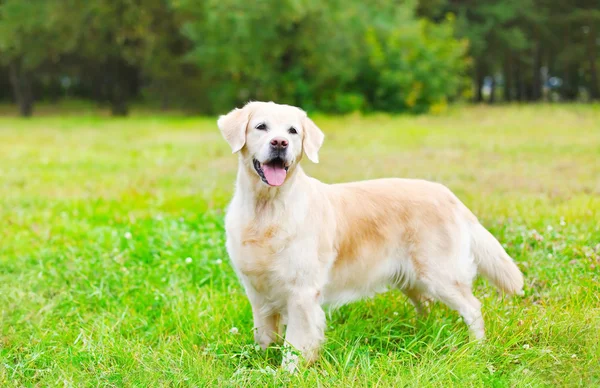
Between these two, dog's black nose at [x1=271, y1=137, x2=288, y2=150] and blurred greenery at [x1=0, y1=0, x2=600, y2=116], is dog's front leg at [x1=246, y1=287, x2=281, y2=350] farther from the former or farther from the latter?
blurred greenery at [x1=0, y1=0, x2=600, y2=116]

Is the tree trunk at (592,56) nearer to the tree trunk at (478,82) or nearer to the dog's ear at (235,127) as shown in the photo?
the tree trunk at (478,82)

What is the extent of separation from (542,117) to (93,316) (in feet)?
54.9

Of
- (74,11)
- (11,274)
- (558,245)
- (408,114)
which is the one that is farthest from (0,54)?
(558,245)

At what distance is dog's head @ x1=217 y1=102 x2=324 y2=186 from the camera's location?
3117 millimetres

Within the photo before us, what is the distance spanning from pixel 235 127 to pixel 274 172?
1.05ft

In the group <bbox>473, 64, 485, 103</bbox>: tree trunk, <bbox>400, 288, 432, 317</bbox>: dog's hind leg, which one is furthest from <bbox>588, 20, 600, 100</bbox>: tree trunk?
<bbox>400, 288, 432, 317</bbox>: dog's hind leg

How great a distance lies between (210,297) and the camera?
420 centimetres

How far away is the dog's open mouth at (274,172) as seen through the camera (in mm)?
3146

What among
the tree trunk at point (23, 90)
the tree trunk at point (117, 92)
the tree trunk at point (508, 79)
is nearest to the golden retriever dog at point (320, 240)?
the tree trunk at point (117, 92)

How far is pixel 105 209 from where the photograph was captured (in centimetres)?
674

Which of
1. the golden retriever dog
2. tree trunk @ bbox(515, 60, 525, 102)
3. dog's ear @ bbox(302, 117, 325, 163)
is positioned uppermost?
dog's ear @ bbox(302, 117, 325, 163)

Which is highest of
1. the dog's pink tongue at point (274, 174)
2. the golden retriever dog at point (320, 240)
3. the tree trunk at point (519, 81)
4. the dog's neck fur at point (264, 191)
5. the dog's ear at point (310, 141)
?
the dog's ear at point (310, 141)

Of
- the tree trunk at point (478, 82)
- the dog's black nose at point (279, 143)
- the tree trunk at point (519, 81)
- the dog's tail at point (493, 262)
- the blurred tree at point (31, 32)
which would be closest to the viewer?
the dog's black nose at point (279, 143)

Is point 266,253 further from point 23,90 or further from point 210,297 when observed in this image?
point 23,90
